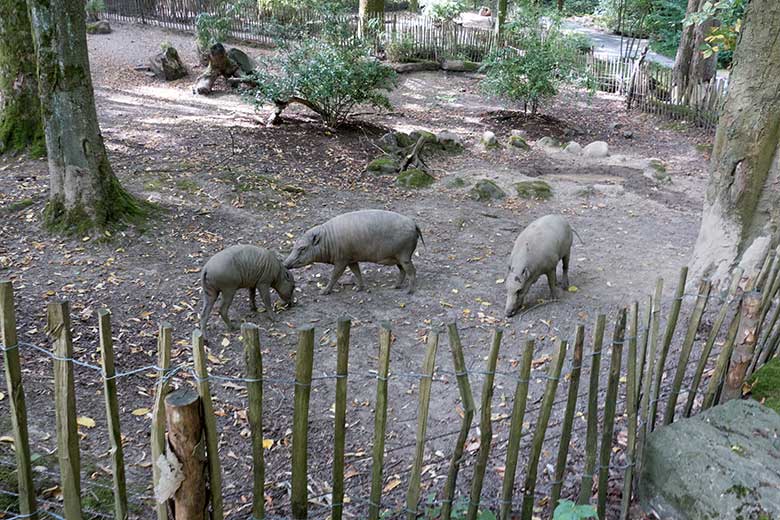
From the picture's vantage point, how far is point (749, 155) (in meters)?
5.84

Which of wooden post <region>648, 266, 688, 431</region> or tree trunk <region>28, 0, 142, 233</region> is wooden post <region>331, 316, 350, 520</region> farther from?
tree trunk <region>28, 0, 142, 233</region>

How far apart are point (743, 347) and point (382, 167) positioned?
794 cm

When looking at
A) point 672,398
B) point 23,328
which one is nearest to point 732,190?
point 672,398

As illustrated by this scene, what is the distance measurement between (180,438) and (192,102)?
43.7 feet

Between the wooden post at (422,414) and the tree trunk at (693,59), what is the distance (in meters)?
15.3

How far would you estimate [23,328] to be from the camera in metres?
5.22

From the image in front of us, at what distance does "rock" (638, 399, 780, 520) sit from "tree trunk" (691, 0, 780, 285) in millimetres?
2702

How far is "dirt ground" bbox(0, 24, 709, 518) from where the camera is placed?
170 inches

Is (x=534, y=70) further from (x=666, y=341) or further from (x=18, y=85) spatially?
(x=666, y=341)

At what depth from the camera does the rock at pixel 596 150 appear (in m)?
12.9

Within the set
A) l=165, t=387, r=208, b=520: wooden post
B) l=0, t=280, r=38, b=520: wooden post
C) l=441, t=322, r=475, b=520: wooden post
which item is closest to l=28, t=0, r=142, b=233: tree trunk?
l=0, t=280, r=38, b=520: wooden post

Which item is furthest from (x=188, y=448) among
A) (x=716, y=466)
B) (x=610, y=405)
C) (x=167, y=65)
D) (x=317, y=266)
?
(x=167, y=65)

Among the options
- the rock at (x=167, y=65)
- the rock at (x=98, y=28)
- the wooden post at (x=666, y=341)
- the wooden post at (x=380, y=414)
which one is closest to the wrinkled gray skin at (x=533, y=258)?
the wooden post at (x=666, y=341)

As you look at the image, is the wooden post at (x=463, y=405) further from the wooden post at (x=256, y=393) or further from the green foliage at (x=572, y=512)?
the wooden post at (x=256, y=393)
